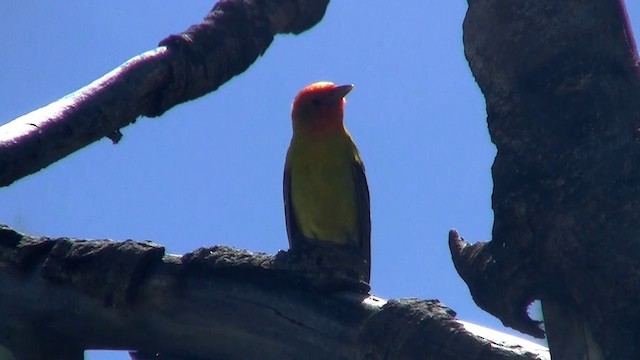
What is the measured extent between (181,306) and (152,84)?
1186 mm

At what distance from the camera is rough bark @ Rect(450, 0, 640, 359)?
8.93 ft

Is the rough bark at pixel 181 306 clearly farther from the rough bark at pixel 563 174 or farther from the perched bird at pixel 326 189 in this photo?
the perched bird at pixel 326 189

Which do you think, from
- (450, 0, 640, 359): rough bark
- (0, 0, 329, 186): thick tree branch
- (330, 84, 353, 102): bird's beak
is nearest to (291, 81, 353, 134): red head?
(330, 84, 353, 102): bird's beak

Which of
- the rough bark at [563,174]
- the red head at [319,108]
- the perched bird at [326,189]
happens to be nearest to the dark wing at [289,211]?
the perched bird at [326,189]

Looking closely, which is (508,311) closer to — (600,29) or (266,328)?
(266,328)

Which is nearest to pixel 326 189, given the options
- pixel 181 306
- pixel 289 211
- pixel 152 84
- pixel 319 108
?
pixel 289 211

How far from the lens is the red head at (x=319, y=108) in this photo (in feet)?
24.3

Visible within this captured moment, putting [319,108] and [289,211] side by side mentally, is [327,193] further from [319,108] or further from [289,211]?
[319,108]

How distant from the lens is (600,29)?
3.14 metres

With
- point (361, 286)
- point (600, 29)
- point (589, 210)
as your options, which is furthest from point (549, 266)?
point (600, 29)

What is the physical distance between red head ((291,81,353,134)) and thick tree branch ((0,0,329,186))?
8.34 feet

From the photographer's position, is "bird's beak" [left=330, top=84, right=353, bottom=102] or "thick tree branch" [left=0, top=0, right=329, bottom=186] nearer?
"thick tree branch" [left=0, top=0, right=329, bottom=186]

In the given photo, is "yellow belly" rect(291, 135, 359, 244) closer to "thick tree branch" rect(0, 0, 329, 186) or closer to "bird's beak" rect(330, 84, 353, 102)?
"bird's beak" rect(330, 84, 353, 102)

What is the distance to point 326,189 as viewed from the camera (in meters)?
7.05
